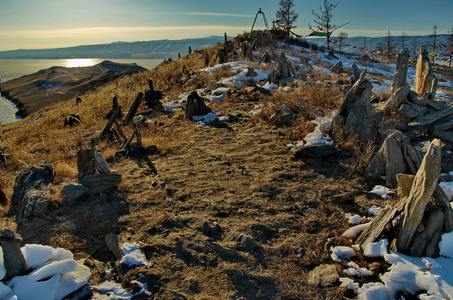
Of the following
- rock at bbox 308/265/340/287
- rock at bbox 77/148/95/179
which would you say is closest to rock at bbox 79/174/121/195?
rock at bbox 77/148/95/179

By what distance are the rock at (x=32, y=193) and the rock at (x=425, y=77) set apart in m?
8.58

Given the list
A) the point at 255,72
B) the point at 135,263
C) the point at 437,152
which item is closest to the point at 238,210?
the point at 135,263

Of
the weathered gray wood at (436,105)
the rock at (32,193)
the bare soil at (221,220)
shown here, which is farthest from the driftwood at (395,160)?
the rock at (32,193)

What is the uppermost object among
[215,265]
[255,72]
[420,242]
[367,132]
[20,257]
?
[255,72]

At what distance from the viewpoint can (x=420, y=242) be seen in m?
2.60

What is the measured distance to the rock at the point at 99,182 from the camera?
4016 mm

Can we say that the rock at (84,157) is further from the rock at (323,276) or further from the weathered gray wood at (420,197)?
the weathered gray wood at (420,197)

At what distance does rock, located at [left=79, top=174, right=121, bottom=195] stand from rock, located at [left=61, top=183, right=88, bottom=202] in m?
0.08

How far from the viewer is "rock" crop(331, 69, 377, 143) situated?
5465 millimetres

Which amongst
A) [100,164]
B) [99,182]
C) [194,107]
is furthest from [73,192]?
[194,107]

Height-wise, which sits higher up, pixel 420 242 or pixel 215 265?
pixel 420 242

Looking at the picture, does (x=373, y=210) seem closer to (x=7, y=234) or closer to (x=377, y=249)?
(x=377, y=249)

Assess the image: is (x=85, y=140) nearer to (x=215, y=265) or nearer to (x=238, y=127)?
(x=238, y=127)

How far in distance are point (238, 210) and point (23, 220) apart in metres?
2.71
